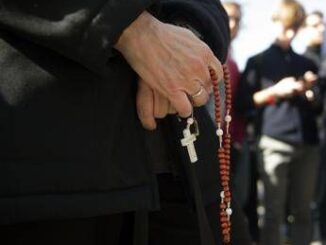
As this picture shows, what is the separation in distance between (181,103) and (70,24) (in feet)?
0.78

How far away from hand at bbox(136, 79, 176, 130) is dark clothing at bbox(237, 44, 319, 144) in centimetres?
337

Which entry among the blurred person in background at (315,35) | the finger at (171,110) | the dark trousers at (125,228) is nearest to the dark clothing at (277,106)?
the blurred person in background at (315,35)

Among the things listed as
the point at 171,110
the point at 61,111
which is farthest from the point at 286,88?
the point at 61,111

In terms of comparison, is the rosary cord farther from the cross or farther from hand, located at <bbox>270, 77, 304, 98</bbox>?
hand, located at <bbox>270, 77, 304, 98</bbox>

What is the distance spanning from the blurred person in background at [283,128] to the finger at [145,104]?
131 inches

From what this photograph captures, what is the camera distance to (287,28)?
15.3 ft

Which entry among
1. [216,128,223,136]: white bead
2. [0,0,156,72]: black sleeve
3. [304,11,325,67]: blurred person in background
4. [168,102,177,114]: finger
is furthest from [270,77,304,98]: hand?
[0,0,156,72]: black sleeve

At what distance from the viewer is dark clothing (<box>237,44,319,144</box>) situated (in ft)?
14.5

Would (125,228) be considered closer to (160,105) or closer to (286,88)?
(160,105)

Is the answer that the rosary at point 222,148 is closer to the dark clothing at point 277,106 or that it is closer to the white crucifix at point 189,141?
the white crucifix at point 189,141

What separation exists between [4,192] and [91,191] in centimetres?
13

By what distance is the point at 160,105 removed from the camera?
111cm

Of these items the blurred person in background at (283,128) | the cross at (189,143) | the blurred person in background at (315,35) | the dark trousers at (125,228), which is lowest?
the blurred person in background at (283,128)

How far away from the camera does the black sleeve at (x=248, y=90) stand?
4.45 metres
